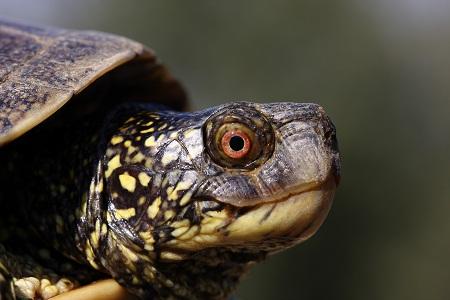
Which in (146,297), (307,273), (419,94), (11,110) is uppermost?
(11,110)

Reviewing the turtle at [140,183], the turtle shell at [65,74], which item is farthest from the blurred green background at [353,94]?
the turtle at [140,183]

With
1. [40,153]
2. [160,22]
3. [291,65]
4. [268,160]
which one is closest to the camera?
[268,160]

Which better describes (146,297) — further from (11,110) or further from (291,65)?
(291,65)

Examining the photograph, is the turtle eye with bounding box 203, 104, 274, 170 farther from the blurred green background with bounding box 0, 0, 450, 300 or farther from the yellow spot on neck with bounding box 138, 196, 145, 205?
the blurred green background with bounding box 0, 0, 450, 300

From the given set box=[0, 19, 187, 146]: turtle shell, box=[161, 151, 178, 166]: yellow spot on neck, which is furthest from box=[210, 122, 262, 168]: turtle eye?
box=[0, 19, 187, 146]: turtle shell

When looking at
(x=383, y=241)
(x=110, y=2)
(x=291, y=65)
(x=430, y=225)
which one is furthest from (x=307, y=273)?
(x=110, y=2)

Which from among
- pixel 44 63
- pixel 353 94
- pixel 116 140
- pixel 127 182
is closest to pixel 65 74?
pixel 44 63

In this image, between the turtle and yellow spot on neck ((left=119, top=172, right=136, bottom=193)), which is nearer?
the turtle
